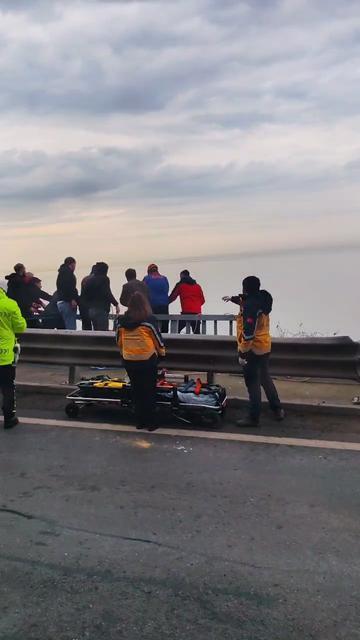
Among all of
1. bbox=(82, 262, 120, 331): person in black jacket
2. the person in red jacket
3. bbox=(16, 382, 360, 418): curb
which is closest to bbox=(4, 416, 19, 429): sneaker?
bbox=(16, 382, 360, 418): curb

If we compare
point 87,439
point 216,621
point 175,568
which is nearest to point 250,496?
point 175,568

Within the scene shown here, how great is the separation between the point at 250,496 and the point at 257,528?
511mm

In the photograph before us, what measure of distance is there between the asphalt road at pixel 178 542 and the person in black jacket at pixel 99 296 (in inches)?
182

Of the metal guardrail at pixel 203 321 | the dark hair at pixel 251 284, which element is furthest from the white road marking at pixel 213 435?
the metal guardrail at pixel 203 321

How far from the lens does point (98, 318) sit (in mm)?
9953

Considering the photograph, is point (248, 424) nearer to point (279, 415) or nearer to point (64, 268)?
point (279, 415)

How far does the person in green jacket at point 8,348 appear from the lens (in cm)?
613

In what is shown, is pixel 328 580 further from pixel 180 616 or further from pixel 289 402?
pixel 289 402

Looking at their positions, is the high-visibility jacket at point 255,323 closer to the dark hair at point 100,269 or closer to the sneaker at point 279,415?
the sneaker at point 279,415

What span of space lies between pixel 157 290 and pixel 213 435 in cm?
498

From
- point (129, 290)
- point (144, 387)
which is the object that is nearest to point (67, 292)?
point (129, 290)

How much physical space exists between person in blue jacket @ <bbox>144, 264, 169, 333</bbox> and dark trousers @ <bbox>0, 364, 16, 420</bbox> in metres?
4.30

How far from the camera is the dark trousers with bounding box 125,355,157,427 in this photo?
595 cm

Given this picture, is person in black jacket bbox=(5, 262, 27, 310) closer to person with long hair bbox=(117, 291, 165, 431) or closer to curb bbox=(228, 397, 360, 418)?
person with long hair bbox=(117, 291, 165, 431)
